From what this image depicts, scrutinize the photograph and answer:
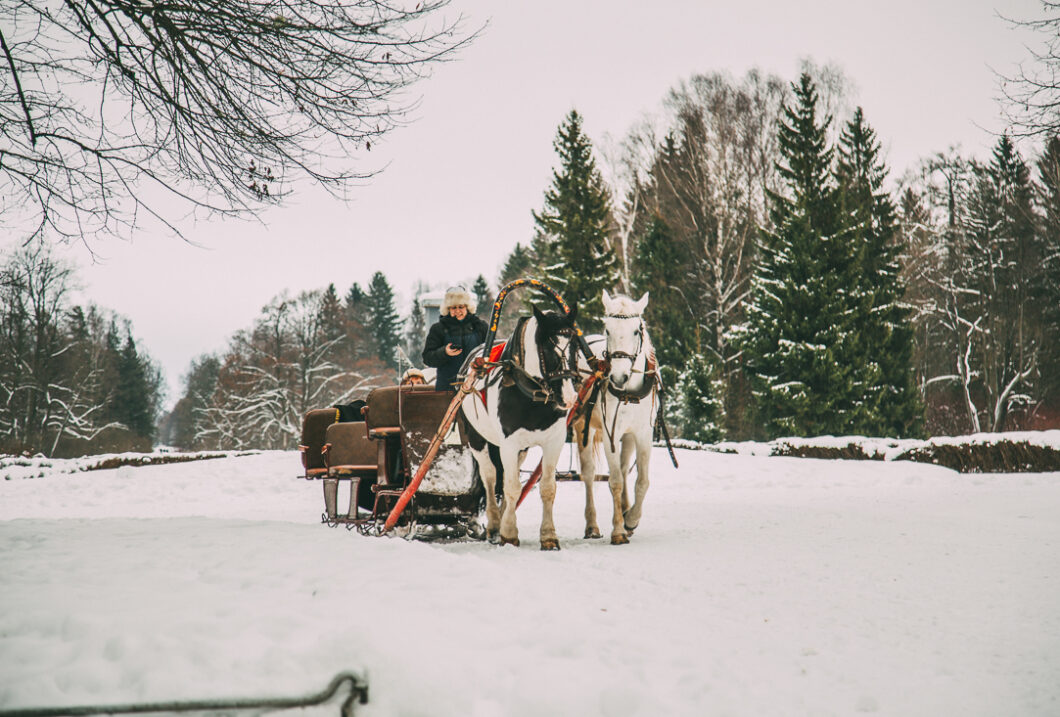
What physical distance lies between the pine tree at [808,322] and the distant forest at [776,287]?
66 mm

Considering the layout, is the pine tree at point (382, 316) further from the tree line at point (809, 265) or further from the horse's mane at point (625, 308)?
the horse's mane at point (625, 308)

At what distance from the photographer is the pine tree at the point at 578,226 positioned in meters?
30.4

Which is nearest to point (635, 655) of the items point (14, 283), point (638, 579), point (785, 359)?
point (638, 579)

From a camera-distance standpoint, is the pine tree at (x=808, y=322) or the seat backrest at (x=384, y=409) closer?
the seat backrest at (x=384, y=409)

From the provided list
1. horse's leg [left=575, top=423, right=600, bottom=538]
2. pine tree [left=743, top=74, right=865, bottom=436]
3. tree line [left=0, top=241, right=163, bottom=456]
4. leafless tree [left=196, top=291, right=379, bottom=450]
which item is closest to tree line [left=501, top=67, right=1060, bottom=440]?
pine tree [left=743, top=74, right=865, bottom=436]

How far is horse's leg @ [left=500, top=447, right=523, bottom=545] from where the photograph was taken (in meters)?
6.74

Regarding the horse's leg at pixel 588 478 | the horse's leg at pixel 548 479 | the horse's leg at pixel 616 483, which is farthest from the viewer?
the horse's leg at pixel 588 478

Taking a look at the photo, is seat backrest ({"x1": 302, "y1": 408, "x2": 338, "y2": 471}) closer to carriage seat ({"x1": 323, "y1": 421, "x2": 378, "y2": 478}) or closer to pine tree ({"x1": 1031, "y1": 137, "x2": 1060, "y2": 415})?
carriage seat ({"x1": 323, "y1": 421, "x2": 378, "y2": 478})

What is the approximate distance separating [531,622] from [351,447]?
15.5 ft

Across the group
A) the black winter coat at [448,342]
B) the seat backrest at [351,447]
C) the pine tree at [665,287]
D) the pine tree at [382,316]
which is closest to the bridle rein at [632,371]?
the black winter coat at [448,342]

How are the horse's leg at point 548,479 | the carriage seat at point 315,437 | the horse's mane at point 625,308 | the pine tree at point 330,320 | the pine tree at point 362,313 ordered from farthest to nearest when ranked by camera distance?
the pine tree at point 362,313 → the pine tree at point 330,320 → the carriage seat at point 315,437 → the horse's mane at point 625,308 → the horse's leg at point 548,479

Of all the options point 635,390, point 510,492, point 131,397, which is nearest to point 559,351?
point 635,390

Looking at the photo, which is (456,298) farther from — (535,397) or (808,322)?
(808,322)

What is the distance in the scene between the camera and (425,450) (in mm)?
7340
